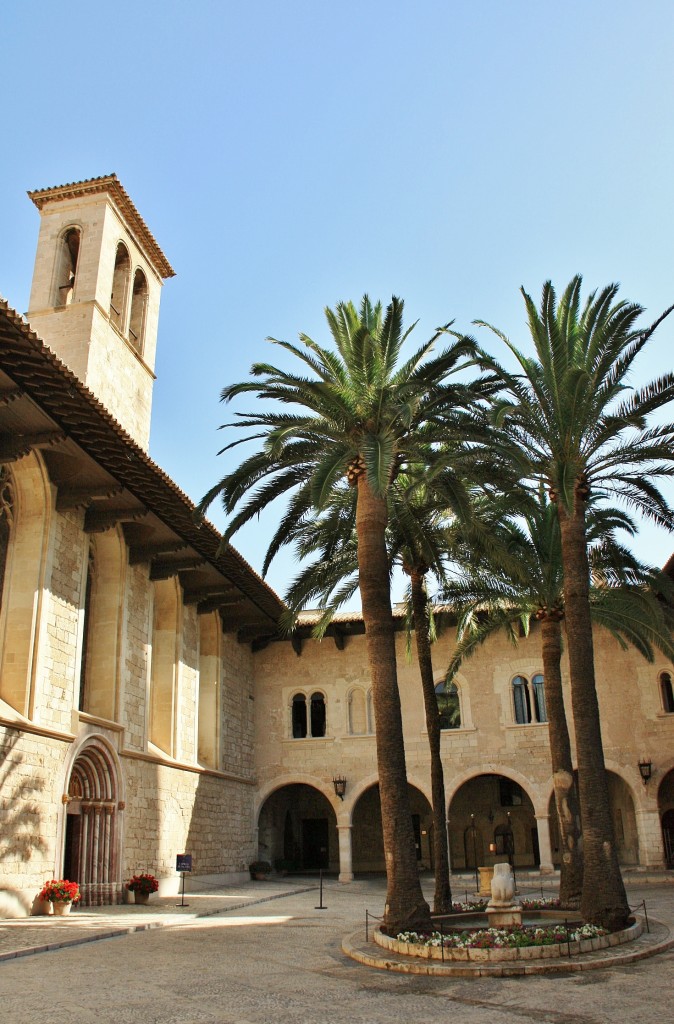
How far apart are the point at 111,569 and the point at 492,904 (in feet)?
38.2

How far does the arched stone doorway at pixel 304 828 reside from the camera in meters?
31.5

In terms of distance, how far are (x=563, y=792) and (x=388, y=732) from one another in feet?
16.9

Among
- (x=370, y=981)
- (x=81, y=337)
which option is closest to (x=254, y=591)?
(x=81, y=337)

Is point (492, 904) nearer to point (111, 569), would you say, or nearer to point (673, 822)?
point (111, 569)

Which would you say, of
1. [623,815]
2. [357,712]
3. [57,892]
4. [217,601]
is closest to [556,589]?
[57,892]

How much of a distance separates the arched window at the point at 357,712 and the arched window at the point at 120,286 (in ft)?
46.9

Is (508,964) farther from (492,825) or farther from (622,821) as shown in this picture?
(492,825)

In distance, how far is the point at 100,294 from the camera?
80.8ft

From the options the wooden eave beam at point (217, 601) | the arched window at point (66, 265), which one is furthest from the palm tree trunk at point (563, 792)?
the arched window at point (66, 265)

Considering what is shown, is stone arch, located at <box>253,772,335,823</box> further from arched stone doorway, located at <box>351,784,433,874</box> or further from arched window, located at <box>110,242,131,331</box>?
arched window, located at <box>110,242,131,331</box>

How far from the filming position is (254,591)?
25.6m

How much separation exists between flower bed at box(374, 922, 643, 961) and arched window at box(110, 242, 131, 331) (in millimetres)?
20206

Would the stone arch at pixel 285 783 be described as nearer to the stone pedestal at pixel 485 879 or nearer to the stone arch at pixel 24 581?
the stone pedestal at pixel 485 879

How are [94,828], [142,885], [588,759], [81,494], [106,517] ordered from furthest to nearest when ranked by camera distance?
[106,517] → [142,885] → [94,828] → [81,494] → [588,759]
